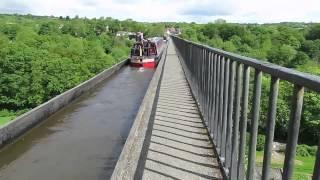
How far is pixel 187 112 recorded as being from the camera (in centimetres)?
860

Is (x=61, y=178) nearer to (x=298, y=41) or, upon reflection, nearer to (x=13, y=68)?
(x=13, y=68)

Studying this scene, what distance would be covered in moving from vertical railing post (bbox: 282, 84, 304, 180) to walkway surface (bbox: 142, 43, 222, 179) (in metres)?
2.15

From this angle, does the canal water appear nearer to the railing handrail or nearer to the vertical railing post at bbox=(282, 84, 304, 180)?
the railing handrail

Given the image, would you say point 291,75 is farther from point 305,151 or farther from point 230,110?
point 305,151

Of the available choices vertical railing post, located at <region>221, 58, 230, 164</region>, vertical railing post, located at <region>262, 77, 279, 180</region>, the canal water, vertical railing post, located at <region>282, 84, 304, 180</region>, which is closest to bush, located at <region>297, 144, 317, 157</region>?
the canal water

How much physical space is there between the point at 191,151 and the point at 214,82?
42.2 inches

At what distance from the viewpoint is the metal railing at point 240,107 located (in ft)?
8.86

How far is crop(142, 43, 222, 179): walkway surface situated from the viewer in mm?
5039

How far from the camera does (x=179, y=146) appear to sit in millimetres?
6117

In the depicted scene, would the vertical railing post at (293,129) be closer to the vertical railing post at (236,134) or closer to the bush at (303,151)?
the vertical railing post at (236,134)

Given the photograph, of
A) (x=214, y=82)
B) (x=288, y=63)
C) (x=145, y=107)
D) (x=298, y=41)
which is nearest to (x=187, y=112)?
(x=145, y=107)

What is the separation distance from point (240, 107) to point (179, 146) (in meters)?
1.52

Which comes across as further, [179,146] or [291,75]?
[179,146]

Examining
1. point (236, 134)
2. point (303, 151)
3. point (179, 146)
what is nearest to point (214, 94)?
point (179, 146)
